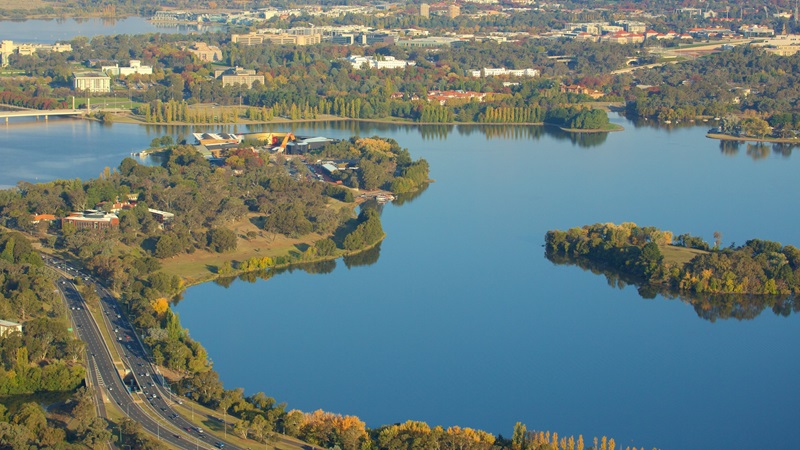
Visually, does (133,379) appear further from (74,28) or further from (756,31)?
(74,28)

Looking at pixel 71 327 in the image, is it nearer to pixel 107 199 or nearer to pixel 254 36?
pixel 107 199

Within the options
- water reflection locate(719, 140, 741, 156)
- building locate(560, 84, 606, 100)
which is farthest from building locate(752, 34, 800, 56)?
water reflection locate(719, 140, 741, 156)

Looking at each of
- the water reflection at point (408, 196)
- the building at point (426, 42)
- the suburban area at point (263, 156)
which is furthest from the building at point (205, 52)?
the water reflection at point (408, 196)

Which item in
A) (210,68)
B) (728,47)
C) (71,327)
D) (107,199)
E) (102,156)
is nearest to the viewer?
(71,327)

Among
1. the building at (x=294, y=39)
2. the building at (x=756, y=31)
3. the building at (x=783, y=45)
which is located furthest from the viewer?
the building at (x=756, y=31)

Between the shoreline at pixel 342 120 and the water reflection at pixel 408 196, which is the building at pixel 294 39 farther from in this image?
the water reflection at pixel 408 196

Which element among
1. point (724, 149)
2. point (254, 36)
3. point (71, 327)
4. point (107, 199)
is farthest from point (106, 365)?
point (254, 36)
